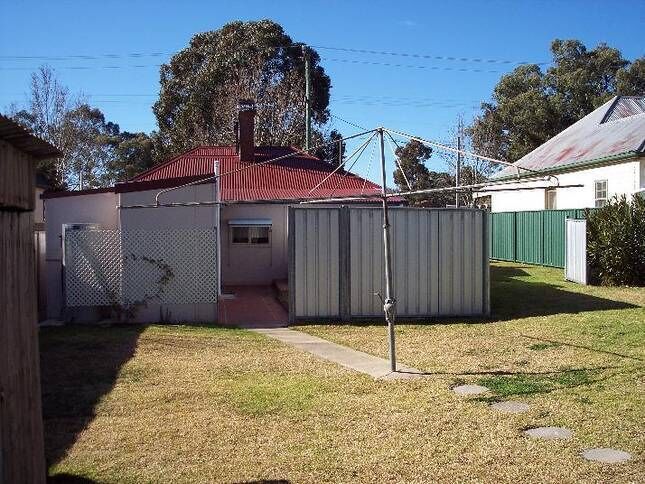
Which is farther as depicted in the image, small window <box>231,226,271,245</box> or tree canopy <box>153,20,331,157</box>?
tree canopy <box>153,20,331,157</box>

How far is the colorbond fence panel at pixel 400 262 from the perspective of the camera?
40.1 ft

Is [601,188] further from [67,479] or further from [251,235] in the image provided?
[67,479]

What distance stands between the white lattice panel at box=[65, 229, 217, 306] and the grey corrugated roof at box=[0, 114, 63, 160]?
790cm

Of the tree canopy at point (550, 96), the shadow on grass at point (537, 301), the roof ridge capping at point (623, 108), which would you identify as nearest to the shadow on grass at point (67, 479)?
the shadow on grass at point (537, 301)

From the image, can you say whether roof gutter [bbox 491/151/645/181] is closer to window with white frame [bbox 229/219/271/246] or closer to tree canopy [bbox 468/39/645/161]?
window with white frame [bbox 229/219/271/246]

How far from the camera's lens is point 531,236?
23.1m

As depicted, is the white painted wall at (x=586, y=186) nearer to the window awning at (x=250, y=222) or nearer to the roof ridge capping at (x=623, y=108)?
the roof ridge capping at (x=623, y=108)

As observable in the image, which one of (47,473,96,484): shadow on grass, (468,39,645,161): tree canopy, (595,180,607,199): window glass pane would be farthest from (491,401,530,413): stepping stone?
(468,39,645,161): tree canopy

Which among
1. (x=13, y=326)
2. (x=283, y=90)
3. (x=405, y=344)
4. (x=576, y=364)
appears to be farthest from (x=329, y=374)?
(x=283, y=90)

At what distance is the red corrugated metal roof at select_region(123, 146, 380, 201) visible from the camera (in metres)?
19.7

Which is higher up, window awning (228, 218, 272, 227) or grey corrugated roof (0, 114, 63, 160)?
grey corrugated roof (0, 114, 63, 160)

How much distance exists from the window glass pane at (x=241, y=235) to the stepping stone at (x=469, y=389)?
1252 centimetres

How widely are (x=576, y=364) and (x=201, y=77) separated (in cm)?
3169

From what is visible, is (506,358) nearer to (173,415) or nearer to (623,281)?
(173,415)
